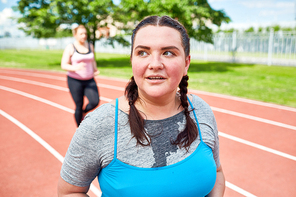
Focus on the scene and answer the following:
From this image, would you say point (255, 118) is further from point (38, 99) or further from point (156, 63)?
point (38, 99)

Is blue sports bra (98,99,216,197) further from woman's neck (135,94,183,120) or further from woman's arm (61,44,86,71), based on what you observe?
woman's arm (61,44,86,71)

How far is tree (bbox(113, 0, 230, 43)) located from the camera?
49.2ft

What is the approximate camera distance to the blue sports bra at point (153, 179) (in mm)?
1263

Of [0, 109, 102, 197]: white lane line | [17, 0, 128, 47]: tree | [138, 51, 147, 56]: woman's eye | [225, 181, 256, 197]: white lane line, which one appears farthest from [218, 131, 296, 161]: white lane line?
[17, 0, 128, 47]: tree

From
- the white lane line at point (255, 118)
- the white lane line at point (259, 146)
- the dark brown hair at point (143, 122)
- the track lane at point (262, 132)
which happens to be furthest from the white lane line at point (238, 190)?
the white lane line at point (255, 118)

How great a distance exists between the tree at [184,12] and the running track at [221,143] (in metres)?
8.03

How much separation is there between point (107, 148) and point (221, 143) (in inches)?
151

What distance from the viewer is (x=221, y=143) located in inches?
187

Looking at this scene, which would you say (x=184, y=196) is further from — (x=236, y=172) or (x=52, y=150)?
(x=52, y=150)

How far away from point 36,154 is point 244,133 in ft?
13.0

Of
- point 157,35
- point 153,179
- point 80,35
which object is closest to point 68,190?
point 153,179

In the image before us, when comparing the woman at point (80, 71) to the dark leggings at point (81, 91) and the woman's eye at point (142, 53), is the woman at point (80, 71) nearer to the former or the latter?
the dark leggings at point (81, 91)

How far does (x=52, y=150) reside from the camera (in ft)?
14.8

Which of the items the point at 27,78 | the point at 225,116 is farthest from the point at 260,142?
the point at 27,78
